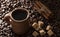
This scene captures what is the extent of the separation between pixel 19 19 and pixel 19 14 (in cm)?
4

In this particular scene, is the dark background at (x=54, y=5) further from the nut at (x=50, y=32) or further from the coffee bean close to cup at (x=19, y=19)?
the coffee bean close to cup at (x=19, y=19)

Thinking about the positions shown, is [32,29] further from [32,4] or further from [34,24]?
[32,4]

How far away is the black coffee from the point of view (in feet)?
4.62

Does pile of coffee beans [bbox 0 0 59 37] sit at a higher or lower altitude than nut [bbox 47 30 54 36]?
higher

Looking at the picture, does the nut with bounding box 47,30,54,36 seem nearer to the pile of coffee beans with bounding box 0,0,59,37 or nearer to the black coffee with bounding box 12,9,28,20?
the pile of coffee beans with bounding box 0,0,59,37

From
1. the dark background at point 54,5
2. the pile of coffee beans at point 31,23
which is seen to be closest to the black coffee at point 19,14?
the pile of coffee beans at point 31,23

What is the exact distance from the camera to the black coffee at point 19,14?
4.62 ft

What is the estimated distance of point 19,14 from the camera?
142cm

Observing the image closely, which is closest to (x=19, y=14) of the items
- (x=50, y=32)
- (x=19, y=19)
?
(x=19, y=19)

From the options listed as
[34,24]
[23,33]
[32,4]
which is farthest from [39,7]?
[23,33]

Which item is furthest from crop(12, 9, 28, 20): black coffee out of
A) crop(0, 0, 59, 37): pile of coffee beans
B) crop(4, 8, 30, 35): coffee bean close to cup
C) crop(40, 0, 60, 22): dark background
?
crop(40, 0, 60, 22): dark background

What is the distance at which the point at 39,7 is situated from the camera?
1620 mm

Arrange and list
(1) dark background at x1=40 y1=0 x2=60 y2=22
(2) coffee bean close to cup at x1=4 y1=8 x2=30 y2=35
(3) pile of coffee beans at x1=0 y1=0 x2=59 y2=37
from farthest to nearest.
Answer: (1) dark background at x1=40 y1=0 x2=60 y2=22
(3) pile of coffee beans at x1=0 y1=0 x2=59 y2=37
(2) coffee bean close to cup at x1=4 y1=8 x2=30 y2=35

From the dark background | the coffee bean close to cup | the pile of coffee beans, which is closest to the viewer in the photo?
the coffee bean close to cup
